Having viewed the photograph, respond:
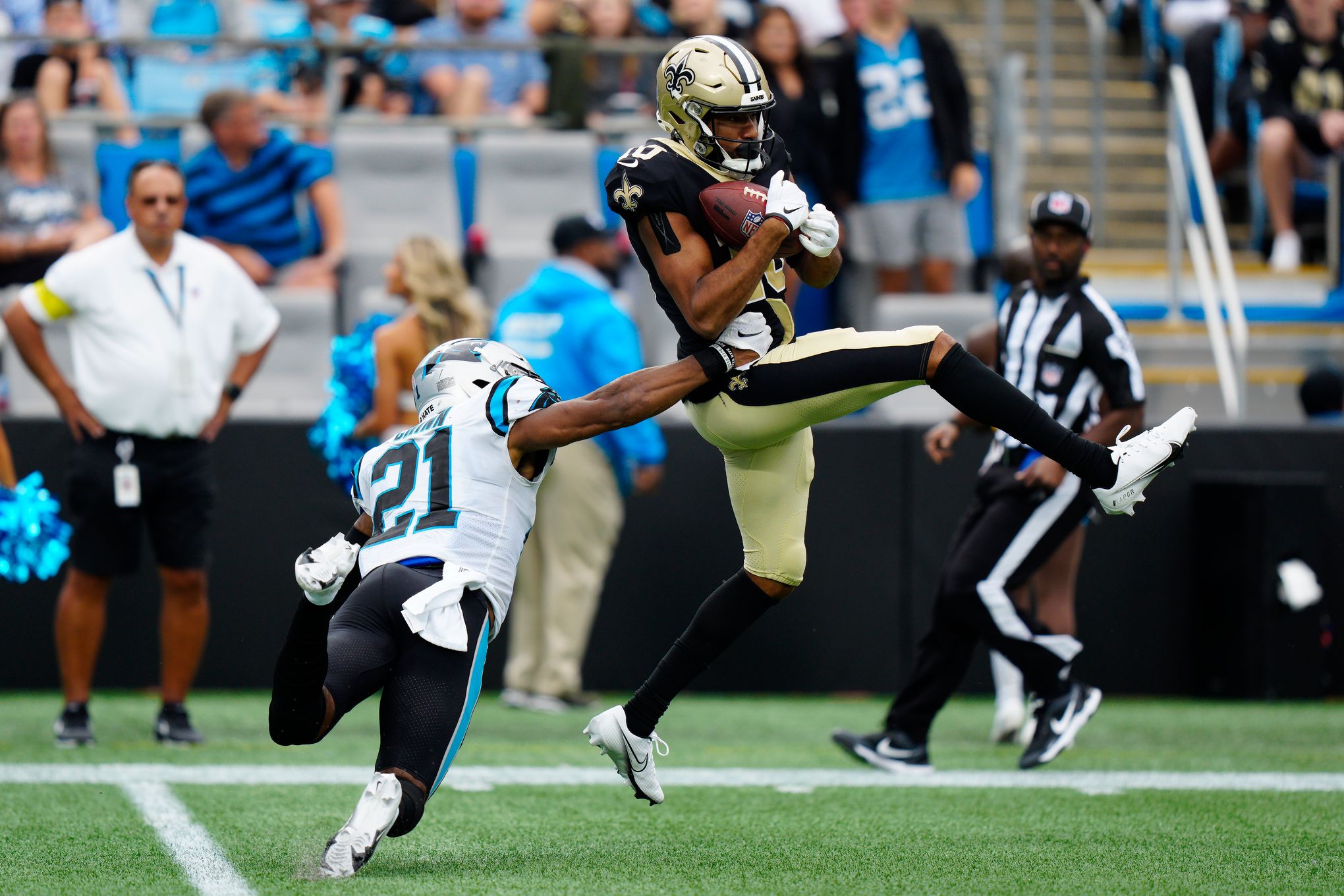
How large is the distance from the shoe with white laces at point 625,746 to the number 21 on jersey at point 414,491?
811 mm

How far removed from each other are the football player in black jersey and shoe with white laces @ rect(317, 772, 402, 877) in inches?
35.2

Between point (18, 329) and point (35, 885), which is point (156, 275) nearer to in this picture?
point (18, 329)

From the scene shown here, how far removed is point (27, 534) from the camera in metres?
5.46

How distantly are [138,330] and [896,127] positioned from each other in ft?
16.2

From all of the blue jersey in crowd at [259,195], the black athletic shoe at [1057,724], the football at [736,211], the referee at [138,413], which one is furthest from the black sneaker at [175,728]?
the blue jersey in crowd at [259,195]

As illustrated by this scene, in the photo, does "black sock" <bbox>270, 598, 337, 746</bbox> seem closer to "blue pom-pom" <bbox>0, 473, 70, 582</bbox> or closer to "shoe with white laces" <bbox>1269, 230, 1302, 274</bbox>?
"blue pom-pom" <bbox>0, 473, 70, 582</bbox>

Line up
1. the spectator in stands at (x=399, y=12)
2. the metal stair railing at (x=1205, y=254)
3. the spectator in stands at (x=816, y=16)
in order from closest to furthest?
the metal stair railing at (x=1205, y=254) < the spectator in stands at (x=399, y=12) < the spectator in stands at (x=816, y=16)

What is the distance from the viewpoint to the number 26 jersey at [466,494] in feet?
13.4

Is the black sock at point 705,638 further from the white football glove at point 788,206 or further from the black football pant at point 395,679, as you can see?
the white football glove at point 788,206

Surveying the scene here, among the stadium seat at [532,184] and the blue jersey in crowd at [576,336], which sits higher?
the stadium seat at [532,184]

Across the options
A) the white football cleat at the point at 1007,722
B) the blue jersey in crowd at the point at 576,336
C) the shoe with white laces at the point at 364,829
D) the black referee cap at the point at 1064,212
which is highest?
the black referee cap at the point at 1064,212

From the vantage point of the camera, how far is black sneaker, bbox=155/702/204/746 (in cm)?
625

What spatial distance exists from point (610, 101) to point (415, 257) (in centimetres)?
343

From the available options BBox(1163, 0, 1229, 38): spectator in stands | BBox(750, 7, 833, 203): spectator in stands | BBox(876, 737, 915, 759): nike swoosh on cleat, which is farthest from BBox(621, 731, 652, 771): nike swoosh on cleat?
BBox(1163, 0, 1229, 38): spectator in stands
